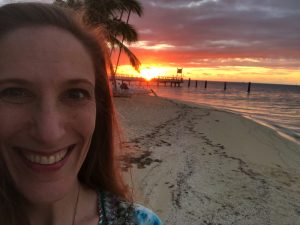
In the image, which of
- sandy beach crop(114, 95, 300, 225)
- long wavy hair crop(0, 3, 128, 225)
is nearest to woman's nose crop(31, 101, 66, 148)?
long wavy hair crop(0, 3, 128, 225)

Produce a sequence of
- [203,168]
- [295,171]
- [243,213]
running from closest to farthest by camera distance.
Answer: [243,213] → [203,168] → [295,171]

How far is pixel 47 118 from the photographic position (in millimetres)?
1156

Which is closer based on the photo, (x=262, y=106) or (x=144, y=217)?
(x=144, y=217)

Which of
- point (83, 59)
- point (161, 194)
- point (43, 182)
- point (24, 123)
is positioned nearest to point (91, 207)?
point (43, 182)

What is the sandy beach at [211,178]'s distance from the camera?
5.12 m

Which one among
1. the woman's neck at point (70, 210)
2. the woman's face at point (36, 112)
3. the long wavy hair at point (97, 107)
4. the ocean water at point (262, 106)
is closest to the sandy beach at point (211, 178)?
the long wavy hair at point (97, 107)

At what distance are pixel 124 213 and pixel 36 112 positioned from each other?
0.63 m

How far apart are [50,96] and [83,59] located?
0.80 feet

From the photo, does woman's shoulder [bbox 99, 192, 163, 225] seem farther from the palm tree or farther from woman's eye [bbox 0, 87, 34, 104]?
the palm tree

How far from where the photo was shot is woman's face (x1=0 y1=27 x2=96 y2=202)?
114 centimetres

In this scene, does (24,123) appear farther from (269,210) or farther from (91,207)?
(269,210)

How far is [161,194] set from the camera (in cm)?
549

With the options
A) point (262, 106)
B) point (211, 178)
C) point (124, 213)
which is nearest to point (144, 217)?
point (124, 213)

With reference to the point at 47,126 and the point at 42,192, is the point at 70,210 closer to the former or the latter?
the point at 42,192
